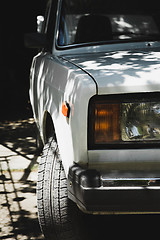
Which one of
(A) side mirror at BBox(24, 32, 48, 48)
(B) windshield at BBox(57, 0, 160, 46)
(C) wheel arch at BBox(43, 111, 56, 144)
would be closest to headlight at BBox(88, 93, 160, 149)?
(C) wheel arch at BBox(43, 111, 56, 144)

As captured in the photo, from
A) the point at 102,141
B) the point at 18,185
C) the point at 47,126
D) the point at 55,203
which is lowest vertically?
the point at 18,185

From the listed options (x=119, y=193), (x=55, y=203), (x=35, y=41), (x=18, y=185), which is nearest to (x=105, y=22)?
(x=35, y=41)

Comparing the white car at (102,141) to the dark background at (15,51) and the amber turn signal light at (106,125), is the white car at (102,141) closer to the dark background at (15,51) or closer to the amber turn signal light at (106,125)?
the amber turn signal light at (106,125)

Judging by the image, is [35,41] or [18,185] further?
[18,185]

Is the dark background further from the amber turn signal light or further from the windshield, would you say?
the amber turn signal light

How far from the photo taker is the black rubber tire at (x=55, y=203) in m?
2.87

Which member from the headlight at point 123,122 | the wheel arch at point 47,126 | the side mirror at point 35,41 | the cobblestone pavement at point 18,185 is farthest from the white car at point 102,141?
the side mirror at point 35,41

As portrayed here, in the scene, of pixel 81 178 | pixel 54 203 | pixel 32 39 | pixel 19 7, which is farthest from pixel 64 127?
pixel 19 7

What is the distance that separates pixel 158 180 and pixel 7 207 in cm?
208

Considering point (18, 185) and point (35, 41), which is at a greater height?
point (35, 41)

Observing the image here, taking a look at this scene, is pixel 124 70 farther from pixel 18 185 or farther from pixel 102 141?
pixel 18 185

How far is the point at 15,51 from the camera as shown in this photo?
10398 millimetres

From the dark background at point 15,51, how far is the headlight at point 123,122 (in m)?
7.77

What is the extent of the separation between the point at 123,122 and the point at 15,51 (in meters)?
8.38
